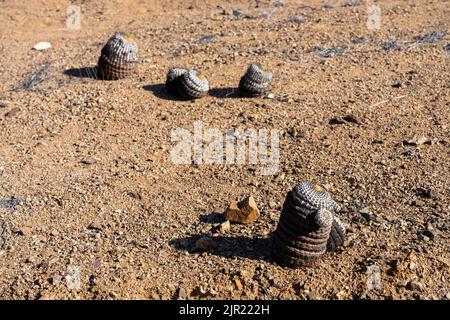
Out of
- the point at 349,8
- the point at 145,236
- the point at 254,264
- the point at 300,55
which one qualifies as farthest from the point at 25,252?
the point at 349,8

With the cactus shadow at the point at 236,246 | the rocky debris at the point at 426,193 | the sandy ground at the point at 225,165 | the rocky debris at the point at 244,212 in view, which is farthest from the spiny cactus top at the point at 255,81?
the cactus shadow at the point at 236,246

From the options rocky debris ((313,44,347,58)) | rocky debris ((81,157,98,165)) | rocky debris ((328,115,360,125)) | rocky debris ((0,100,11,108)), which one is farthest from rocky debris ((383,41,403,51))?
rocky debris ((0,100,11,108))

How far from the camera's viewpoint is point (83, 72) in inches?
360

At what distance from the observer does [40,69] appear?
31.1 feet

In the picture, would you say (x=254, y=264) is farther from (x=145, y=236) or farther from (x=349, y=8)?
(x=349, y=8)

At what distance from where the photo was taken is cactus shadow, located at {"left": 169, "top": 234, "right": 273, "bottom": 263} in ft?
17.6

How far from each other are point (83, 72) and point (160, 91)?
1.58 m

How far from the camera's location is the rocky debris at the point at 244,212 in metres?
5.74

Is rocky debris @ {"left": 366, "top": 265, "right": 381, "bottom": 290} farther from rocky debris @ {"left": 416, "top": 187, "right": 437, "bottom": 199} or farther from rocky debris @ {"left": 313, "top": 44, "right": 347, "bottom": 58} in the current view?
rocky debris @ {"left": 313, "top": 44, "right": 347, "bottom": 58}

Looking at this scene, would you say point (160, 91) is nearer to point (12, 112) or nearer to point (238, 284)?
point (12, 112)

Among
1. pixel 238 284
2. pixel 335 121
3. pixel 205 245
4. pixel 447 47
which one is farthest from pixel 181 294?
pixel 447 47

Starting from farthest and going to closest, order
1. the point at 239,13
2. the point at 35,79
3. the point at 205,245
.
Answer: the point at 239,13, the point at 35,79, the point at 205,245

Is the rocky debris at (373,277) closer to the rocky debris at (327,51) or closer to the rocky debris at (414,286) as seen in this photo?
the rocky debris at (414,286)
